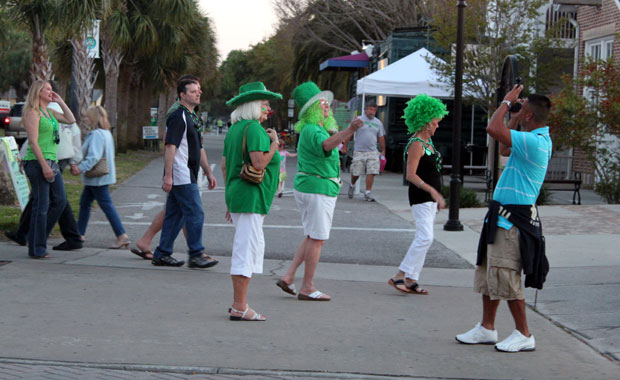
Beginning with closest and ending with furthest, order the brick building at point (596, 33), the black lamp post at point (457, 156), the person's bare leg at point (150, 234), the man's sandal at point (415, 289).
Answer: the man's sandal at point (415, 289)
the person's bare leg at point (150, 234)
the black lamp post at point (457, 156)
the brick building at point (596, 33)

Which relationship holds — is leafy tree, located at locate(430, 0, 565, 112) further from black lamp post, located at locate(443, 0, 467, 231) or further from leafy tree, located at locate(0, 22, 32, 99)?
leafy tree, located at locate(0, 22, 32, 99)

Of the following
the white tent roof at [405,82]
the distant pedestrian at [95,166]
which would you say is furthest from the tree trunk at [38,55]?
the distant pedestrian at [95,166]

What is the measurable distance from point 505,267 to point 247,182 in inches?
77.6

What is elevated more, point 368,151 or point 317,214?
point 368,151

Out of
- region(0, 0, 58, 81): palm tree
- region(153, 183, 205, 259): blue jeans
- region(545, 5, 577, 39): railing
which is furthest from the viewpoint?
region(545, 5, 577, 39): railing

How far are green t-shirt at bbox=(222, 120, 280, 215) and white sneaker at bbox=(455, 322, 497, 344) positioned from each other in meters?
1.69

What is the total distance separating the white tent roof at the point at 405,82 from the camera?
20.3m

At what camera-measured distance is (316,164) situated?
6.98 m

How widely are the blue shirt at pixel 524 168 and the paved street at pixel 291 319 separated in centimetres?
103

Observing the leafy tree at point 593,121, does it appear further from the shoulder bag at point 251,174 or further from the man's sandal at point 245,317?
the man's sandal at point 245,317

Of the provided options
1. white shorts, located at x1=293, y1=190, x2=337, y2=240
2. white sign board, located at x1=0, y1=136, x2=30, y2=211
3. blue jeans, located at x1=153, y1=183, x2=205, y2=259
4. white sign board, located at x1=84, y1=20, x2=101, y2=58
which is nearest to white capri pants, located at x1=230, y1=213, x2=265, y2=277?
white shorts, located at x1=293, y1=190, x2=337, y2=240

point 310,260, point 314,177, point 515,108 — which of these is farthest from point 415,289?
point 515,108

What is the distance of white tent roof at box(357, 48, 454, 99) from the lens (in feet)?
66.5

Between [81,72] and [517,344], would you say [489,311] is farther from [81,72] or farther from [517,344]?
[81,72]
